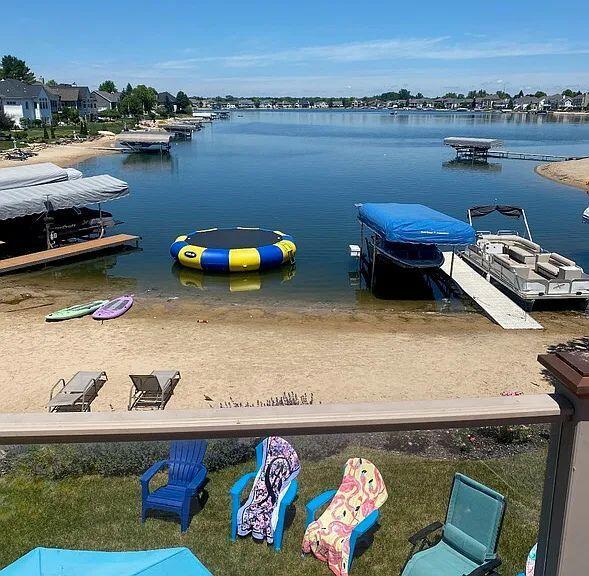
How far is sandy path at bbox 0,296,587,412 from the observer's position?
1204 cm

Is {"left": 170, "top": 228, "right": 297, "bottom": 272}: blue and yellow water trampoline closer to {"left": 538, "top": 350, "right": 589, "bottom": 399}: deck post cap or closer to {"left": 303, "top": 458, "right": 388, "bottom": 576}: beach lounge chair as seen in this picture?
{"left": 303, "top": 458, "right": 388, "bottom": 576}: beach lounge chair

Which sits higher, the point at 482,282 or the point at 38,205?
the point at 38,205

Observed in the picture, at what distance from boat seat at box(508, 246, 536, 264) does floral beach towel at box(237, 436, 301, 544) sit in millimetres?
18500

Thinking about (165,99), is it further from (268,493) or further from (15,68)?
(268,493)

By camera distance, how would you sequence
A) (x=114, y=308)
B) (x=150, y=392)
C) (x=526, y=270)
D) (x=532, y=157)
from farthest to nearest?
(x=532, y=157), (x=526, y=270), (x=114, y=308), (x=150, y=392)

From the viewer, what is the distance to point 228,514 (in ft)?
12.1

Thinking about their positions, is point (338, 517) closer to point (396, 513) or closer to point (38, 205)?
point (396, 513)

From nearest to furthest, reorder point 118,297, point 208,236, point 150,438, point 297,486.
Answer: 1. point 150,438
2. point 297,486
3. point 118,297
4. point 208,236

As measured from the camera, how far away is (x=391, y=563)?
3.60 m

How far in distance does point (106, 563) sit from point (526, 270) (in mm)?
18182

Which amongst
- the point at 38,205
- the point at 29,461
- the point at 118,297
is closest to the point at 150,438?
the point at 29,461

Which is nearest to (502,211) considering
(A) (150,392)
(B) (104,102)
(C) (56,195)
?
(A) (150,392)

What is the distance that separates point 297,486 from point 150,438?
Result: 164cm

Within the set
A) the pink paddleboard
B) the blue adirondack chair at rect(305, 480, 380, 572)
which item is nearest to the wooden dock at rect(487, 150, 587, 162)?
the pink paddleboard
